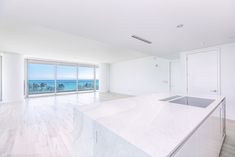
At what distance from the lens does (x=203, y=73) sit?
3.74 meters

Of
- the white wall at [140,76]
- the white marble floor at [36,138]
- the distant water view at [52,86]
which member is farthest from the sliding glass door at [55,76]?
the white marble floor at [36,138]

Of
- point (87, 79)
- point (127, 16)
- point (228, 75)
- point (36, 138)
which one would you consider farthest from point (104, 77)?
point (127, 16)

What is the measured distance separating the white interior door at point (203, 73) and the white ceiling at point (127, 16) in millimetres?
1081

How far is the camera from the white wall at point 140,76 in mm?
6154

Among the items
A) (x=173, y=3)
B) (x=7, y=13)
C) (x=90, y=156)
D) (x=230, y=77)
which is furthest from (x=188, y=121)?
(x=230, y=77)

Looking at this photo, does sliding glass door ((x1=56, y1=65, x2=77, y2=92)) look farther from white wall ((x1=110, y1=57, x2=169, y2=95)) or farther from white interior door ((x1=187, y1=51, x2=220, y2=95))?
white interior door ((x1=187, y1=51, x2=220, y2=95))

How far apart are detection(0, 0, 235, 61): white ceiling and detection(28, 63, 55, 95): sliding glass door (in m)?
6.29

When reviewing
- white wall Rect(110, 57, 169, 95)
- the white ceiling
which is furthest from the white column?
the white ceiling

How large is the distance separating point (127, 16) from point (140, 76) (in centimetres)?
560

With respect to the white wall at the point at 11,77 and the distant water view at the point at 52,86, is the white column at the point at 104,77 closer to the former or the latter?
the distant water view at the point at 52,86

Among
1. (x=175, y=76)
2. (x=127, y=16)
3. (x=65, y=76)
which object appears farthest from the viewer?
(x=65, y=76)

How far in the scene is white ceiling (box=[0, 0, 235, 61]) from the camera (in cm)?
157

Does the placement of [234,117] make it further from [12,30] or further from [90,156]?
[12,30]

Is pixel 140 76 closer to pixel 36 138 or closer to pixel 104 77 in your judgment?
pixel 104 77
